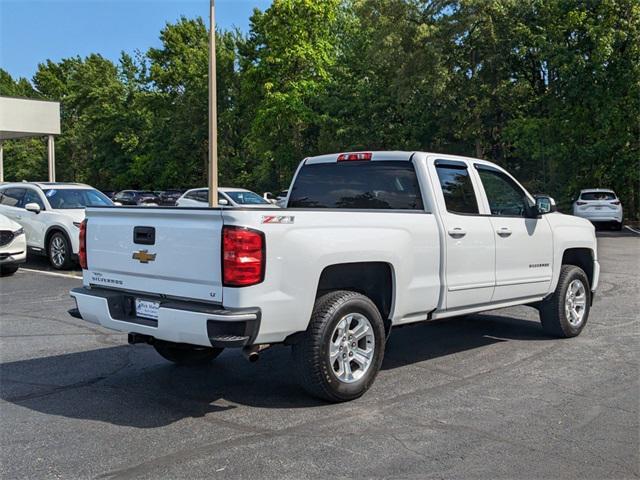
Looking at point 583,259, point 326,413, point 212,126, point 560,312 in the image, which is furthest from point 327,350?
point 212,126

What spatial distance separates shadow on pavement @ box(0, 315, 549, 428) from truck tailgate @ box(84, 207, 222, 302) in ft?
2.86

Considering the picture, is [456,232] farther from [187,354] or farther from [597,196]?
[597,196]

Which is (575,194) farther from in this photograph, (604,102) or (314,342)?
(314,342)

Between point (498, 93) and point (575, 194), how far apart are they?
6.06m

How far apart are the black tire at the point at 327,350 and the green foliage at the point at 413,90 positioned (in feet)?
80.7

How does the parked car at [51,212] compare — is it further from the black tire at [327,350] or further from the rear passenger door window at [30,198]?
the black tire at [327,350]

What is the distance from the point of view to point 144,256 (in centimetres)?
502

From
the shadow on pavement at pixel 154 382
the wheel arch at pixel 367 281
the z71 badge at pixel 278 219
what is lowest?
the shadow on pavement at pixel 154 382

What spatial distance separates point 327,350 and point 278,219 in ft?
3.46

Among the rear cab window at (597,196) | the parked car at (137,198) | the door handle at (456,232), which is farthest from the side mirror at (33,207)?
the parked car at (137,198)

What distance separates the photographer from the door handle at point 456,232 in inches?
234

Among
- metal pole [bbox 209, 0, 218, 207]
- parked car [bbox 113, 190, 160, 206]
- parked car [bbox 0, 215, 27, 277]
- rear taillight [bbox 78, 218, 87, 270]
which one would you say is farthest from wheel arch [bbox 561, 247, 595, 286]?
parked car [bbox 113, 190, 160, 206]

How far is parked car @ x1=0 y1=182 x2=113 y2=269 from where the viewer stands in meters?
13.3

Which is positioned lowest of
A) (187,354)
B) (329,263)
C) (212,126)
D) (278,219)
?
(187,354)
